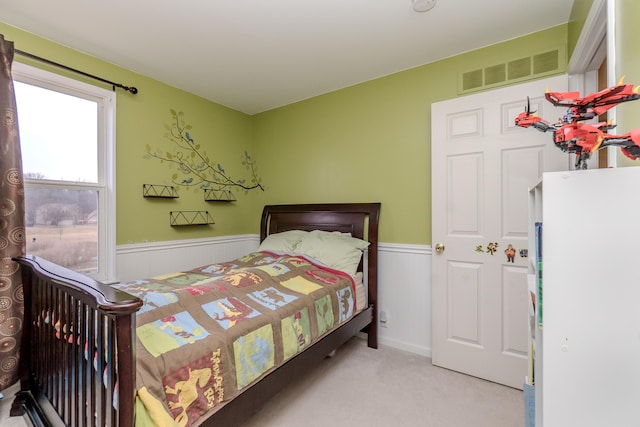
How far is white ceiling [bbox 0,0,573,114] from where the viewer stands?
1745 millimetres

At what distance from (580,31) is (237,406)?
103 inches

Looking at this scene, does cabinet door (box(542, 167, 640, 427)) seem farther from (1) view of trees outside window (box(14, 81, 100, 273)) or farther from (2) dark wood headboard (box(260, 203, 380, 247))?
(1) view of trees outside window (box(14, 81, 100, 273))

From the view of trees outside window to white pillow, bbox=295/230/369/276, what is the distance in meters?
1.70

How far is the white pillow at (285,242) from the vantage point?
267cm

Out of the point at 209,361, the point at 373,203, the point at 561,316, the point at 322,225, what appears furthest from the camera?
the point at 322,225

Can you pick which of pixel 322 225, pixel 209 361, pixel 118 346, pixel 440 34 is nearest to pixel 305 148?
pixel 322 225

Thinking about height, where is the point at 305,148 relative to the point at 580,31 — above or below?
below

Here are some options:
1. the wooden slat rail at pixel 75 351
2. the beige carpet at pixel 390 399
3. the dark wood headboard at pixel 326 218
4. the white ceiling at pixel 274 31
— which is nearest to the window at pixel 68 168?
the white ceiling at pixel 274 31

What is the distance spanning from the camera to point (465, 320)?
2.15 m

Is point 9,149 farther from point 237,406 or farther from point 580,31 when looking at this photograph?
point 580,31

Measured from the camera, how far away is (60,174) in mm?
2135

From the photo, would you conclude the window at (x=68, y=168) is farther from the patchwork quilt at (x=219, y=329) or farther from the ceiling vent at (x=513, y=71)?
the ceiling vent at (x=513, y=71)

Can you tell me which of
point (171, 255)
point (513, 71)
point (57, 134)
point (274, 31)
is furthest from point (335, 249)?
point (57, 134)

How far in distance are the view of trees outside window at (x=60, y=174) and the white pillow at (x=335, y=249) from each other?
170 cm
